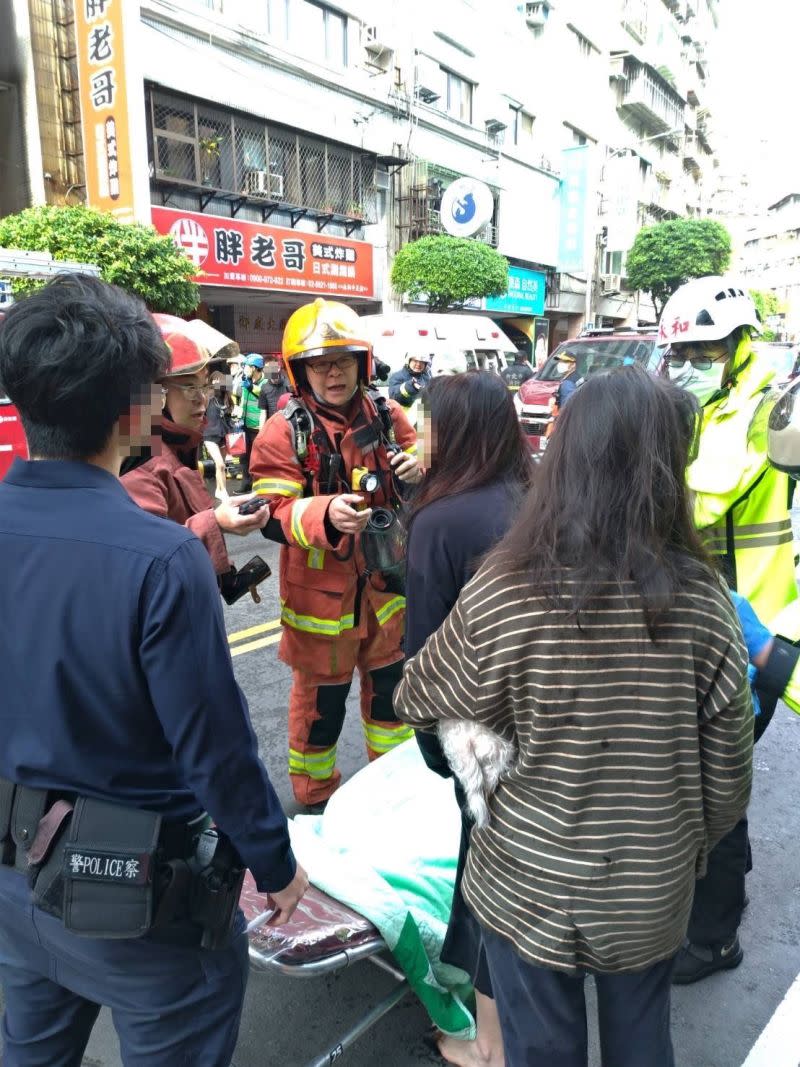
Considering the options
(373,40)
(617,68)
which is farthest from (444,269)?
(617,68)

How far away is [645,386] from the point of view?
1278mm

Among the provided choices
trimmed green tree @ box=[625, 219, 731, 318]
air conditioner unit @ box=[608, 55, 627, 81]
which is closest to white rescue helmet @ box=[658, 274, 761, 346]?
trimmed green tree @ box=[625, 219, 731, 318]

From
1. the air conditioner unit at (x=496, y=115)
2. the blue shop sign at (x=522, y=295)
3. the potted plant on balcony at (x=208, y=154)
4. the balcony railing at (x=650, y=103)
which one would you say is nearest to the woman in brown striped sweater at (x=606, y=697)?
the potted plant on balcony at (x=208, y=154)

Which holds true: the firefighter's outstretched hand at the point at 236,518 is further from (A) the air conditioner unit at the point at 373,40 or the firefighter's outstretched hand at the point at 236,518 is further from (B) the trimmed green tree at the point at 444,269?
(A) the air conditioner unit at the point at 373,40

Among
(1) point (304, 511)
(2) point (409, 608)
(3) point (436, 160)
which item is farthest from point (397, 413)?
(3) point (436, 160)

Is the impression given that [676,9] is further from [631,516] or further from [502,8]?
[631,516]

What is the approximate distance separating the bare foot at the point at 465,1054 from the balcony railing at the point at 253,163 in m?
14.8

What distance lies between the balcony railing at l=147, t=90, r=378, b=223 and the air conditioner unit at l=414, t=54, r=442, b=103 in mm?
2892

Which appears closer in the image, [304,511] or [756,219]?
[304,511]

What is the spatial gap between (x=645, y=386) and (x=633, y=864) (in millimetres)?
813

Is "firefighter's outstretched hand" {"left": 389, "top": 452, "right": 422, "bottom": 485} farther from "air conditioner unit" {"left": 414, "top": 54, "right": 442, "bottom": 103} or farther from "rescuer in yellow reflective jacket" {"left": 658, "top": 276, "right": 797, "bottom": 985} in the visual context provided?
"air conditioner unit" {"left": 414, "top": 54, "right": 442, "bottom": 103}

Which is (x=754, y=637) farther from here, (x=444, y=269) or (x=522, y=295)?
(x=522, y=295)

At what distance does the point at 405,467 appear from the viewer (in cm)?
286

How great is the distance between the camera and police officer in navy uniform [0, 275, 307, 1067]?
1184 millimetres
